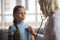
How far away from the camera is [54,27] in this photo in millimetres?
913

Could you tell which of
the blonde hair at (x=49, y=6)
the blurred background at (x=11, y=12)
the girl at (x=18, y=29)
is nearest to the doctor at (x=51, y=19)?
the blonde hair at (x=49, y=6)

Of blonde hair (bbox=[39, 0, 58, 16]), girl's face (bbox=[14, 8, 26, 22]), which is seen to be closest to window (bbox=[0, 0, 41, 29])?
girl's face (bbox=[14, 8, 26, 22])

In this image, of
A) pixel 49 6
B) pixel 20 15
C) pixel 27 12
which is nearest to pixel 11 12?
pixel 27 12

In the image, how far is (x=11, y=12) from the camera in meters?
2.35

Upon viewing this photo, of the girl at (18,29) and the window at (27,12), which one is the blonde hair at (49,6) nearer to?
the girl at (18,29)

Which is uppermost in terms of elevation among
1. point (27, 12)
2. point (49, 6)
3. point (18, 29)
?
point (49, 6)

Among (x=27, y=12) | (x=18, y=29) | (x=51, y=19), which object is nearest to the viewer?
(x=51, y=19)

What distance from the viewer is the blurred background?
2.30 metres

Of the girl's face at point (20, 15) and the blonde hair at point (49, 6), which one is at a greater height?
the blonde hair at point (49, 6)

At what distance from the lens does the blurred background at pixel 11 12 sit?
7.55 ft

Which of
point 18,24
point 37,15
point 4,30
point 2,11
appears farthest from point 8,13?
point 18,24

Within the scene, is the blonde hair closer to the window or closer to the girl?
the girl

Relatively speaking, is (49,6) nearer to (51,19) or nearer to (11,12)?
(51,19)

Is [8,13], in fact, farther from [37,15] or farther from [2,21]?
[37,15]
